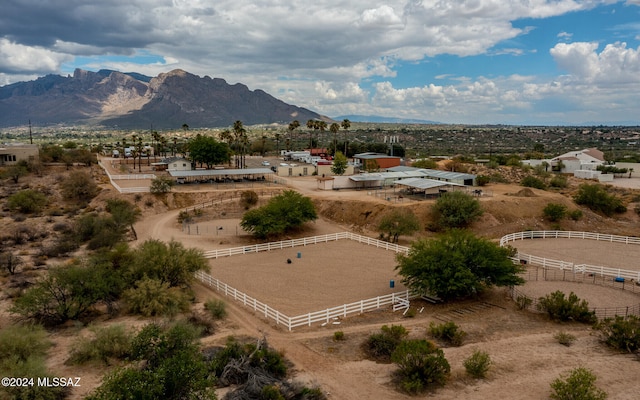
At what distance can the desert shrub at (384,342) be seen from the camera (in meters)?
19.0

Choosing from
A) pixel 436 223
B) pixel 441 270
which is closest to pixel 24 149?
pixel 436 223

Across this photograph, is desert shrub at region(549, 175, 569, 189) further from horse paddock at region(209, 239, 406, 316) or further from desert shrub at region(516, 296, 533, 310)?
desert shrub at region(516, 296, 533, 310)

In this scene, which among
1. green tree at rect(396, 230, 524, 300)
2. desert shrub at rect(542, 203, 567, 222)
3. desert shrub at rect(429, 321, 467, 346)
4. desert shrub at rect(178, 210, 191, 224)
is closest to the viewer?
desert shrub at rect(429, 321, 467, 346)

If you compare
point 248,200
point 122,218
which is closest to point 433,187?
point 248,200

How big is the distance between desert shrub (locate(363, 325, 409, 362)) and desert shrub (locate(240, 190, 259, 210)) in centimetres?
3577

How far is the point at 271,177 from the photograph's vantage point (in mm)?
69812

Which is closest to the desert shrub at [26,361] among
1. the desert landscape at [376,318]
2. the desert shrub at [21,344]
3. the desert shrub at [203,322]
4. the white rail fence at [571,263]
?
the desert shrub at [21,344]

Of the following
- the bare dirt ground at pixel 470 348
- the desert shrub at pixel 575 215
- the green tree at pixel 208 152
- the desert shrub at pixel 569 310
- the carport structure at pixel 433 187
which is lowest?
the bare dirt ground at pixel 470 348

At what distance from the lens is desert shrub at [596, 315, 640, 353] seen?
1916 cm

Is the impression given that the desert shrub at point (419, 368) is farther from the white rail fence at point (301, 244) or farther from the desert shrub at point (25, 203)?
the desert shrub at point (25, 203)

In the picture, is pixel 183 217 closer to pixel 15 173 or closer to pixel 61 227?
pixel 61 227

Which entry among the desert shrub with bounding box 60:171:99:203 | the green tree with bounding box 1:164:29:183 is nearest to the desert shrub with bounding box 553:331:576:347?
the desert shrub with bounding box 60:171:99:203

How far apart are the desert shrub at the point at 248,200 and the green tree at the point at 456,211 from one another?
2178 cm

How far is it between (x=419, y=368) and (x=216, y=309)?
1126 cm
